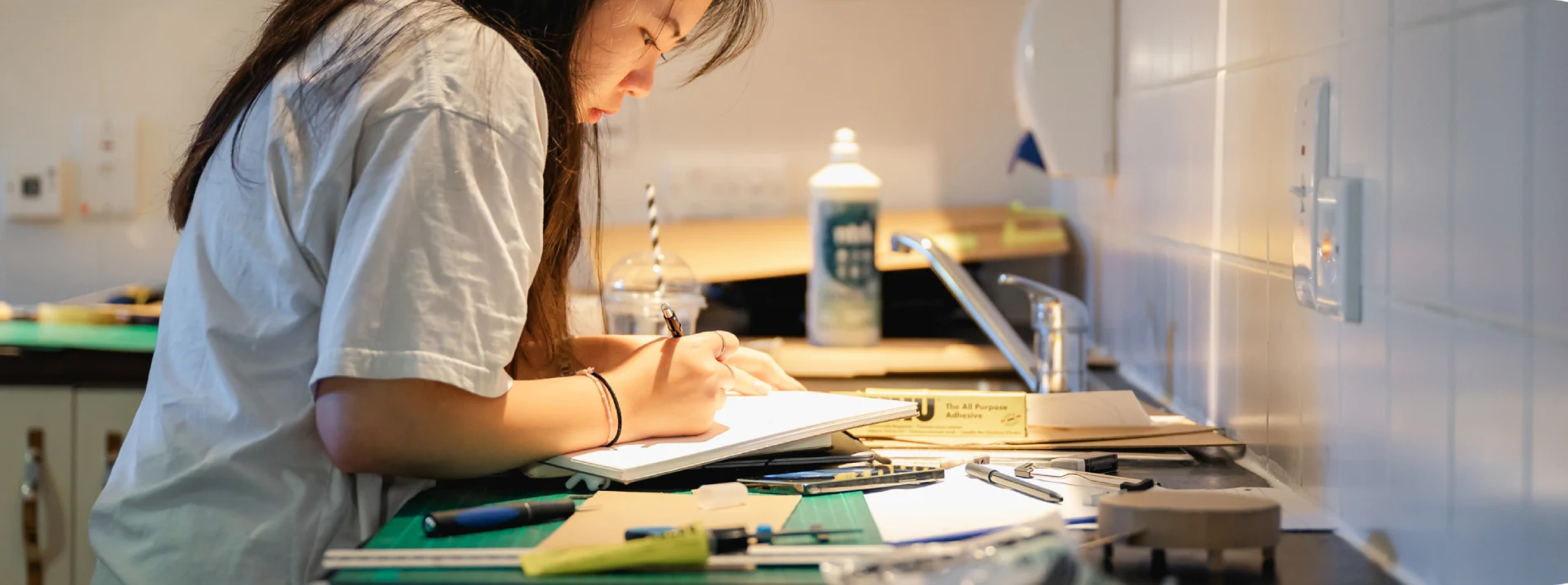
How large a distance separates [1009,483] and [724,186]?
153cm

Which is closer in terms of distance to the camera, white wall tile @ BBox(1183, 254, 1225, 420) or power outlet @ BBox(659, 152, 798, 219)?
white wall tile @ BBox(1183, 254, 1225, 420)

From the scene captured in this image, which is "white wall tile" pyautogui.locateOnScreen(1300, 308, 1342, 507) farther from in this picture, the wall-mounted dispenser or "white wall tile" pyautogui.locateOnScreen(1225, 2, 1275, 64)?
"white wall tile" pyautogui.locateOnScreen(1225, 2, 1275, 64)

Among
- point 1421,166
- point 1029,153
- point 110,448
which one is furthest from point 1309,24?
point 110,448

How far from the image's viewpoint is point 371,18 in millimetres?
850

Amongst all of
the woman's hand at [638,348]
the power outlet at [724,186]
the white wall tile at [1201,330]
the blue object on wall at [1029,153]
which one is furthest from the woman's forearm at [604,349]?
the power outlet at [724,186]

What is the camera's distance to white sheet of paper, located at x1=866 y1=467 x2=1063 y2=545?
78 cm

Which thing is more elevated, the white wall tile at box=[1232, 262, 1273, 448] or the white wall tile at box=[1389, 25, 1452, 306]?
the white wall tile at box=[1389, 25, 1452, 306]

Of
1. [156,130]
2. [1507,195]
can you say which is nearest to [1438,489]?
[1507,195]

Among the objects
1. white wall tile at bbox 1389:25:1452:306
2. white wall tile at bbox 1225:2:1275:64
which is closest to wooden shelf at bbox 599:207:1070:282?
white wall tile at bbox 1225:2:1275:64

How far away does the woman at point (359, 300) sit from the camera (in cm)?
78

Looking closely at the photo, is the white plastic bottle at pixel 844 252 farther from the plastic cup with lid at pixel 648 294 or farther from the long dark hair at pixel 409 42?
the long dark hair at pixel 409 42

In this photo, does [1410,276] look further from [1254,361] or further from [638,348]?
[638,348]

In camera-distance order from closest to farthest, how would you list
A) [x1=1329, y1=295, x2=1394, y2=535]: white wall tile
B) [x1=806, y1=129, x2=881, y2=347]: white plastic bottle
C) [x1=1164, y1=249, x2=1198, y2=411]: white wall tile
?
[x1=1329, y1=295, x2=1394, y2=535]: white wall tile < [x1=1164, y1=249, x2=1198, y2=411]: white wall tile < [x1=806, y1=129, x2=881, y2=347]: white plastic bottle

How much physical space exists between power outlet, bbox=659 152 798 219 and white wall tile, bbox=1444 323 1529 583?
1752mm
